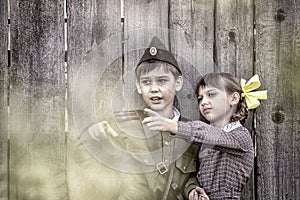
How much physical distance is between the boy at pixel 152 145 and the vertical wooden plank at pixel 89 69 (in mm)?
147

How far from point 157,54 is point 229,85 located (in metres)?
0.32

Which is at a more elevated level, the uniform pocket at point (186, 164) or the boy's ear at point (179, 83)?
the boy's ear at point (179, 83)

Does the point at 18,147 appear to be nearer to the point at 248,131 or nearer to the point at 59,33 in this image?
the point at 59,33

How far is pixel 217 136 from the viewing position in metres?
2.47

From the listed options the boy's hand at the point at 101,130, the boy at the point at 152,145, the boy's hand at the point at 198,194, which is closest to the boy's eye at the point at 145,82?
the boy at the point at 152,145

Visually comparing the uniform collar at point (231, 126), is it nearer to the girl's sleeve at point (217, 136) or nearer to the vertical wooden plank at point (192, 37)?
the girl's sleeve at point (217, 136)

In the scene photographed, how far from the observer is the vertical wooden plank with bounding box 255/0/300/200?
9.27ft

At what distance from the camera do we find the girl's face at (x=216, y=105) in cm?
259

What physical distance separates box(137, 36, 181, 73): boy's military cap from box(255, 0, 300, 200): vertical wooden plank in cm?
44

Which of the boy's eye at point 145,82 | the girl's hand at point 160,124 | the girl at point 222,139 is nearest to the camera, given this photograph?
the girl's hand at point 160,124

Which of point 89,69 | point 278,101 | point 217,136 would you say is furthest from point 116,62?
point 278,101

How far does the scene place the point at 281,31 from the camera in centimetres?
284

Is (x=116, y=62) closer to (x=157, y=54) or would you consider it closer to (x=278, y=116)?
(x=157, y=54)

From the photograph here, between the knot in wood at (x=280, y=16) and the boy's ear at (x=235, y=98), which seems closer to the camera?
the boy's ear at (x=235, y=98)
